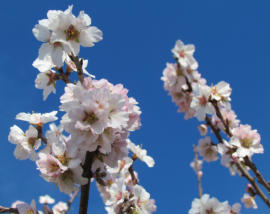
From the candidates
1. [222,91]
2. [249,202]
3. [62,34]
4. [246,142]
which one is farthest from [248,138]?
[62,34]

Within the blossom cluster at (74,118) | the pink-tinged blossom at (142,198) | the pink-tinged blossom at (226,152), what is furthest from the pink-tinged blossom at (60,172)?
the pink-tinged blossom at (226,152)

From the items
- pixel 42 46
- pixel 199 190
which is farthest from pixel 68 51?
pixel 199 190

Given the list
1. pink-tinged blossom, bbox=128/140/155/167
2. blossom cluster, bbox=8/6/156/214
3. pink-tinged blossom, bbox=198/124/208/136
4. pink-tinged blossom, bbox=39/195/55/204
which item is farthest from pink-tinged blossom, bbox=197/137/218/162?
pink-tinged blossom, bbox=39/195/55/204

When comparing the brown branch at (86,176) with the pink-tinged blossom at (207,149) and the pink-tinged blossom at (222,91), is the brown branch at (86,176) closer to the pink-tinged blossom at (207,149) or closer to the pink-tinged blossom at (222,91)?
the pink-tinged blossom at (222,91)

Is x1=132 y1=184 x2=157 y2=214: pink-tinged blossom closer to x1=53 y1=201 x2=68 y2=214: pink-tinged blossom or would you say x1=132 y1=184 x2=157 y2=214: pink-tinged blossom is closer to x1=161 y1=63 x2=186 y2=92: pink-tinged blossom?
x1=53 y1=201 x2=68 y2=214: pink-tinged blossom

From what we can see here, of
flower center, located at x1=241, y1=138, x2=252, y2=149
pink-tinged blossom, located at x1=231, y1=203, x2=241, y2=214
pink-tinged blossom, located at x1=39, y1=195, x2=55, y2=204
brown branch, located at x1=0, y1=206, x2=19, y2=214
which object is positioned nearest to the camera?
brown branch, located at x1=0, y1=206, x2=19, y2=214

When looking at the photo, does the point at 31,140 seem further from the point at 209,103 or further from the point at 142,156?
the point at 209,103
